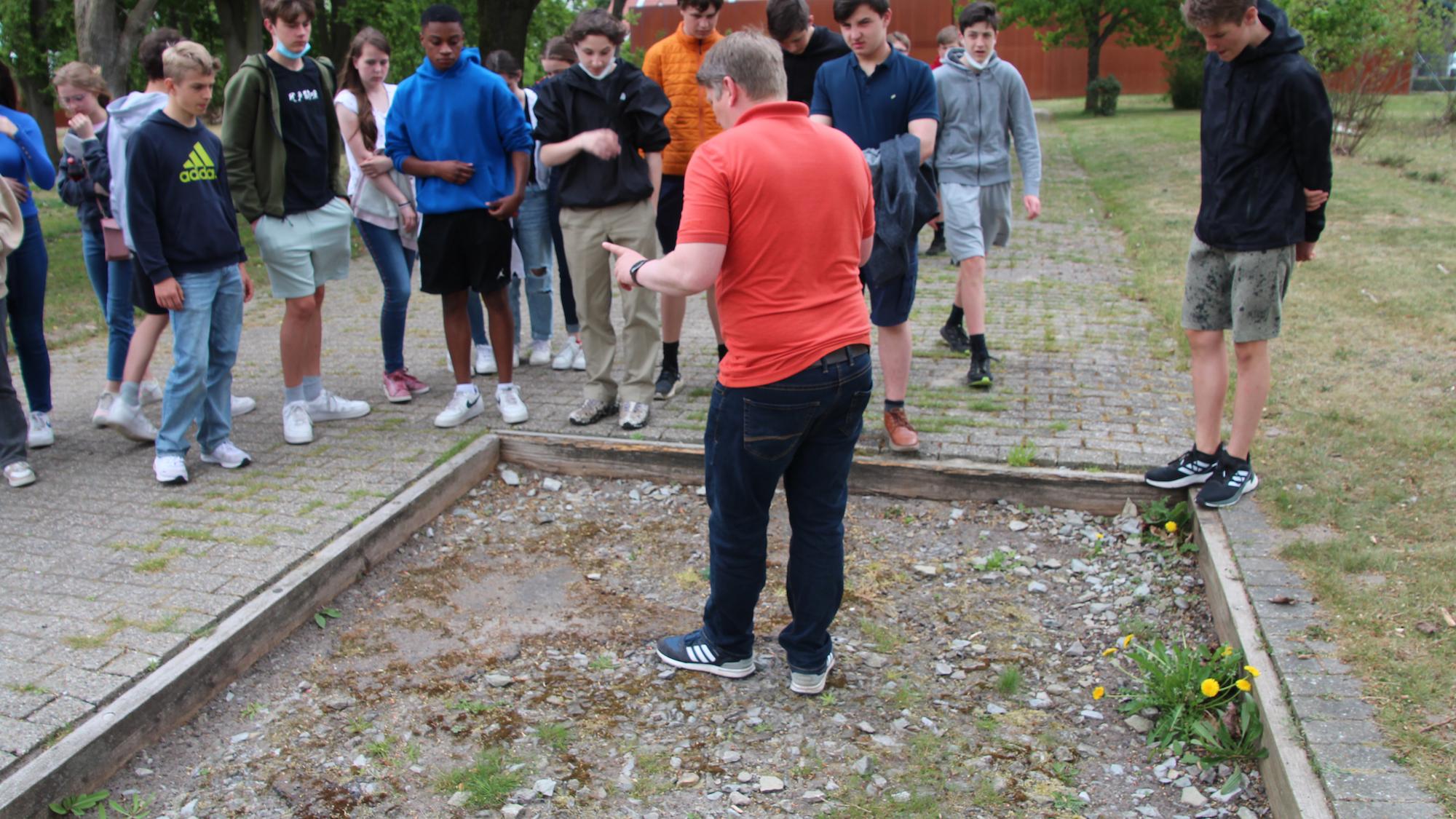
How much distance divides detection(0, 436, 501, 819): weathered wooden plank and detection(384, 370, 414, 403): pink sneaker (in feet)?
4.15

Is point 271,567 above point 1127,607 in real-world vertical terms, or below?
above

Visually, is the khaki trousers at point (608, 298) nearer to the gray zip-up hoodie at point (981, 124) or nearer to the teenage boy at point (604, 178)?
the teenage boy at point (604, 178)

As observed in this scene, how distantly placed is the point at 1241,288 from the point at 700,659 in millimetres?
2607

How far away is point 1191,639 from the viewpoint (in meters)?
3.94


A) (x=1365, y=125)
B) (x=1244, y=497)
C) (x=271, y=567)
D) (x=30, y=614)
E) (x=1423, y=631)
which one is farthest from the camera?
(x=1365, y=125)

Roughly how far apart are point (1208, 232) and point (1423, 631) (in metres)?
1.74

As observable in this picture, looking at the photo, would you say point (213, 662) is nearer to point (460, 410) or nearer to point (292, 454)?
point (292, 454)

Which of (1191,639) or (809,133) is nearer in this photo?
(809,133)

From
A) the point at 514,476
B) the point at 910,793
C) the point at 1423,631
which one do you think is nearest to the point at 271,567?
the point at 514,476

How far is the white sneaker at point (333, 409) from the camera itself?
6.11 m

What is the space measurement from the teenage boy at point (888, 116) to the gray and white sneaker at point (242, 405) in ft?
12.0

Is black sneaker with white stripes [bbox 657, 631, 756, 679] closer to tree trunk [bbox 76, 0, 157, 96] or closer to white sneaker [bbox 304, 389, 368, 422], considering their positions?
white sneaker [bbox 304, 389, 368, 422]

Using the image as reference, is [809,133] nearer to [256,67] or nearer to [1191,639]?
[1191,639]

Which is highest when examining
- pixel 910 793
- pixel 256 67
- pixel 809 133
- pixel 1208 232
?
pixel 256 67
